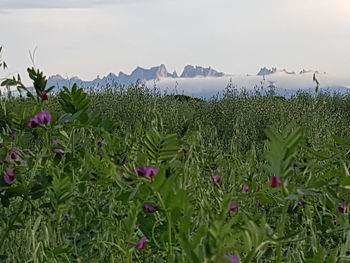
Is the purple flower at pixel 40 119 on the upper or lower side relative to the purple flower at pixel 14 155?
upper

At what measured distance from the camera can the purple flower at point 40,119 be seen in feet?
5.11

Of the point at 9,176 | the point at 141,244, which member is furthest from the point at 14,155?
the point at 141,244

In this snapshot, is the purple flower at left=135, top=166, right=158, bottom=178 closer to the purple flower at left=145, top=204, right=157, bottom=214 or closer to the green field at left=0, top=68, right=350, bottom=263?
the green field at left=0, top=68, right=350, bottom=263

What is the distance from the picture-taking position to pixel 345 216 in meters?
1.24

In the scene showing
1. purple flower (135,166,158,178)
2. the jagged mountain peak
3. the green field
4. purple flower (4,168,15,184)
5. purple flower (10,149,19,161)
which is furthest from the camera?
the jagged mountain peak

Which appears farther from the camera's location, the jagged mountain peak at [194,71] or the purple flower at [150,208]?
the jagged mountain peak at [194,71]

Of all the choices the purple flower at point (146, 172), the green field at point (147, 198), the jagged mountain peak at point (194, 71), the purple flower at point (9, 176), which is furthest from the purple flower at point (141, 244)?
the jagged mountain peak at point (194, 71)

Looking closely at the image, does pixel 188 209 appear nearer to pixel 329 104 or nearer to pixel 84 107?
pixel 84 107

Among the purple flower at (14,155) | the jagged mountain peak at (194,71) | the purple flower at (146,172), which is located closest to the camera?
the purple flower at (146,172)

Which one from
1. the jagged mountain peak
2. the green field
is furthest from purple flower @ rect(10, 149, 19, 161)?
the jagged mountain peak

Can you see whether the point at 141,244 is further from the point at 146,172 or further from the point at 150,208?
the point at 146,172

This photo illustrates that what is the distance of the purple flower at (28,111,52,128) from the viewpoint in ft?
5.11

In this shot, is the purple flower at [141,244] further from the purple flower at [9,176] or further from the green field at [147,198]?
the purple flower at [9,176]

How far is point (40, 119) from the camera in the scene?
1569 millimetres
